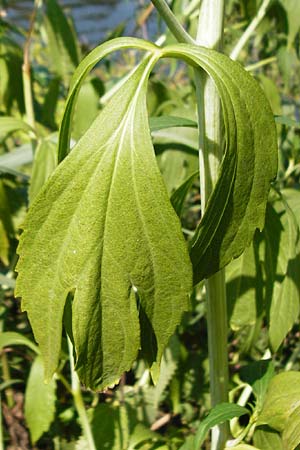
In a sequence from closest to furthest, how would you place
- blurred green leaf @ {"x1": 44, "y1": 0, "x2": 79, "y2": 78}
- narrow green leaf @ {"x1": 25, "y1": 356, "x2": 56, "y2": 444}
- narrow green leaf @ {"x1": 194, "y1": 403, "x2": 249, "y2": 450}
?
1. narrow green leaf @ {"x1": 194, "y1": 403, "x2": 249, "y2": 450}
2. narrow green leaf @ {"x1": 25, "y1": 356, "x2": 56, "y2": 444}
3. blurred green leaf @ {"x1": 44, "y1": 0, "x2": 79, "y2": 78}

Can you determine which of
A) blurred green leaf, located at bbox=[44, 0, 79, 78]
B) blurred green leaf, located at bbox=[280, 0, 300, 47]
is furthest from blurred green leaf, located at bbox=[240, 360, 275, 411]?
blurred green leaf, located at bbox=[44, 0, 79, 78]

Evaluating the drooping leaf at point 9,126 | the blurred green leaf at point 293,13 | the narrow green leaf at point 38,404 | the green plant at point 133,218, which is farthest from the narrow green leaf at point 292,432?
the blurred green leaf at point 293,13

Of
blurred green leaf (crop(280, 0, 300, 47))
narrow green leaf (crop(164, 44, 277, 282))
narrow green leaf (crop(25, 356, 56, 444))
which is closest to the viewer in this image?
narrow green leaf (crop(164, 44, 277, 282))

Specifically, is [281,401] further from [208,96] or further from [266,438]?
[208,96]

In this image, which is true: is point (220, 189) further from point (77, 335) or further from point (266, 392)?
point (266, 392)

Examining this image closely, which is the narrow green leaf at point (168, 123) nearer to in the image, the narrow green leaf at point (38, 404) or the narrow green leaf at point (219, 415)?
the narrow green leaf at point (219, 415)

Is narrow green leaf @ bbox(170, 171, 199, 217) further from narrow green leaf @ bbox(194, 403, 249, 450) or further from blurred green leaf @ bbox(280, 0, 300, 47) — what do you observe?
blurred green leaf @ bbox(280, 0, 300, 47)

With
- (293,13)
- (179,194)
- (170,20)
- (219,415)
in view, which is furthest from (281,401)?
(293,13)
